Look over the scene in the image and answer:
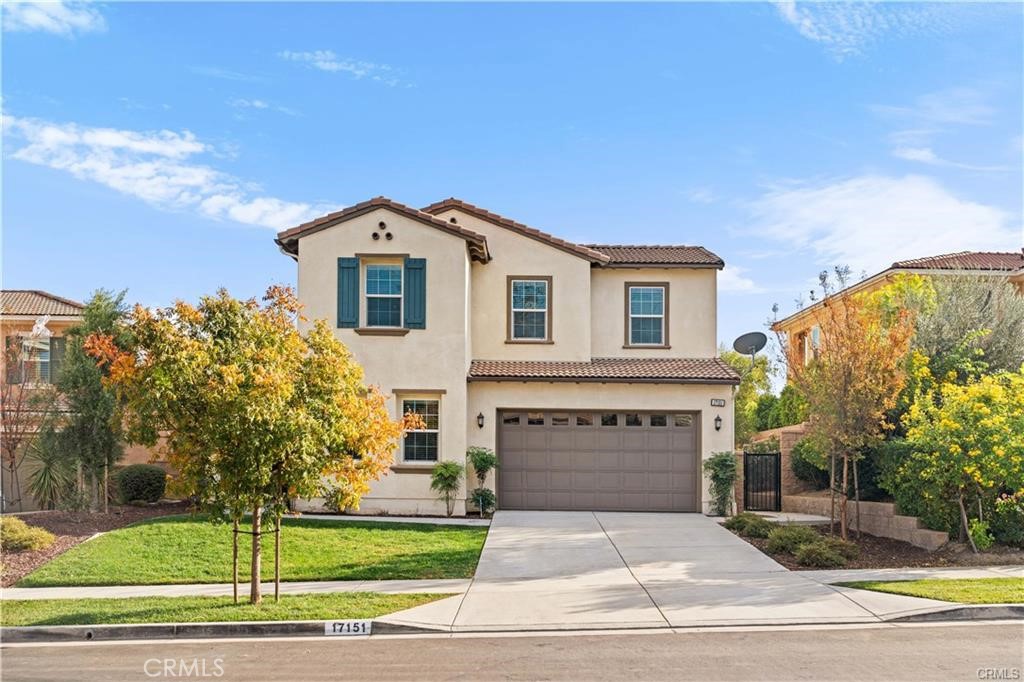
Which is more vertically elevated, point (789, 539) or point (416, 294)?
point (416, 294)

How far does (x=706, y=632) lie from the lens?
990 centimetres

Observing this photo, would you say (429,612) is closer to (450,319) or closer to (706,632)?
(706,632)

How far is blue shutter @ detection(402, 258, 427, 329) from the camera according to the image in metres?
19.6

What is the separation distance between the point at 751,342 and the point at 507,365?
22.1ft

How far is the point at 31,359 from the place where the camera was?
23.8 metres

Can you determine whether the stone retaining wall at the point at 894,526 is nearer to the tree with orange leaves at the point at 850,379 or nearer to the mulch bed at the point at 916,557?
the mulch bed at the point at 916,557

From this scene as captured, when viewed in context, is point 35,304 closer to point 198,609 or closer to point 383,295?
point 383,295

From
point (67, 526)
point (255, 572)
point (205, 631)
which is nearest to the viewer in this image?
point (205, 631)

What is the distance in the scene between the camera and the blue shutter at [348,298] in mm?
19594

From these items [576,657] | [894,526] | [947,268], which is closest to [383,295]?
[894,526]

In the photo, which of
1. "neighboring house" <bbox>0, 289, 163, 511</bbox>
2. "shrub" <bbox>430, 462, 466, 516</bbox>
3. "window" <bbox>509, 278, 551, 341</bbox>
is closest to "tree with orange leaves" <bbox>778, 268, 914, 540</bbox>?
"window" <bbox>509, 278, 551, 341</bbox>

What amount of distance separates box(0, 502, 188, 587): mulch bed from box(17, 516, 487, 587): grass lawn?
34cm

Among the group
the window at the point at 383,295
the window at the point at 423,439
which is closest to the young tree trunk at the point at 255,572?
the window at the point at 423,439

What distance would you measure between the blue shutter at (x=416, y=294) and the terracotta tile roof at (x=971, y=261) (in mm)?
16032
